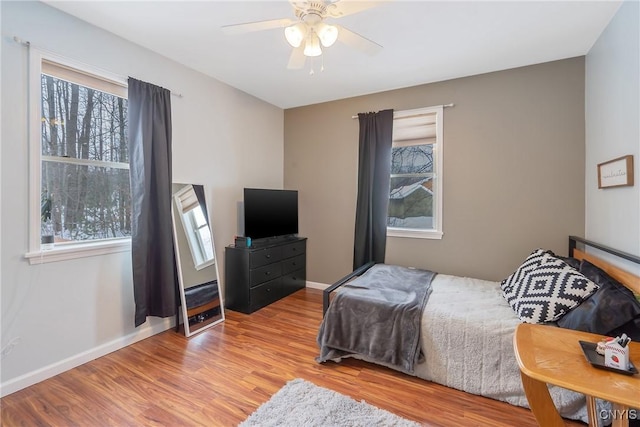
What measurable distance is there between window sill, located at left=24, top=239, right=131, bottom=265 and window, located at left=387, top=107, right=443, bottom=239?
287cm

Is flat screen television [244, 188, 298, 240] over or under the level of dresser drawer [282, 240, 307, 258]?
over

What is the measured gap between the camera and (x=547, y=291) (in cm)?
197

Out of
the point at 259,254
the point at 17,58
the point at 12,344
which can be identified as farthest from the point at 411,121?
the point at 12,344

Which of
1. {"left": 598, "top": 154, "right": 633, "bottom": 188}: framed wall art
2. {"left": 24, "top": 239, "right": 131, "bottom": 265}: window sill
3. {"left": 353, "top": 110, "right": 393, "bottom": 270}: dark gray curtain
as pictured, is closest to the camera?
{"left": 598, "top": 154, "right": 633, "bottom": 188}: framed wall art

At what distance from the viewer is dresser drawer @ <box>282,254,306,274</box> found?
379 cm

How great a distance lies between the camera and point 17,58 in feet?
6.17

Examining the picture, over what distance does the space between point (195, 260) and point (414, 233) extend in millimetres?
2514

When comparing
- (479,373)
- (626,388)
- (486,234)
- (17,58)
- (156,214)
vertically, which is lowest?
(479,373)

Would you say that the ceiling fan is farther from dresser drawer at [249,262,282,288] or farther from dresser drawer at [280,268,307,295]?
dresser drawer at [280,268,307,295]

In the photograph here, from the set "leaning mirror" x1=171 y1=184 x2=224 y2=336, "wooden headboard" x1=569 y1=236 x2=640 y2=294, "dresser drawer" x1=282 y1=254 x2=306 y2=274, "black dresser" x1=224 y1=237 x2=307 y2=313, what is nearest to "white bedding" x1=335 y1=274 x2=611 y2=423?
"wooden headboard" x1=569 y1=236 x2=640 y2=294

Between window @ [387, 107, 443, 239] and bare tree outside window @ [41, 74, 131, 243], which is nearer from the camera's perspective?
bare tree outside window @ [41, 74, 131, 243]

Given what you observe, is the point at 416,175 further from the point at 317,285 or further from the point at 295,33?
the point at 295,33

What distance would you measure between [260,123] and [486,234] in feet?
10.3

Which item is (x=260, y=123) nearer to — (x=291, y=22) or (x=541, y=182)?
(x=291, y=22)
